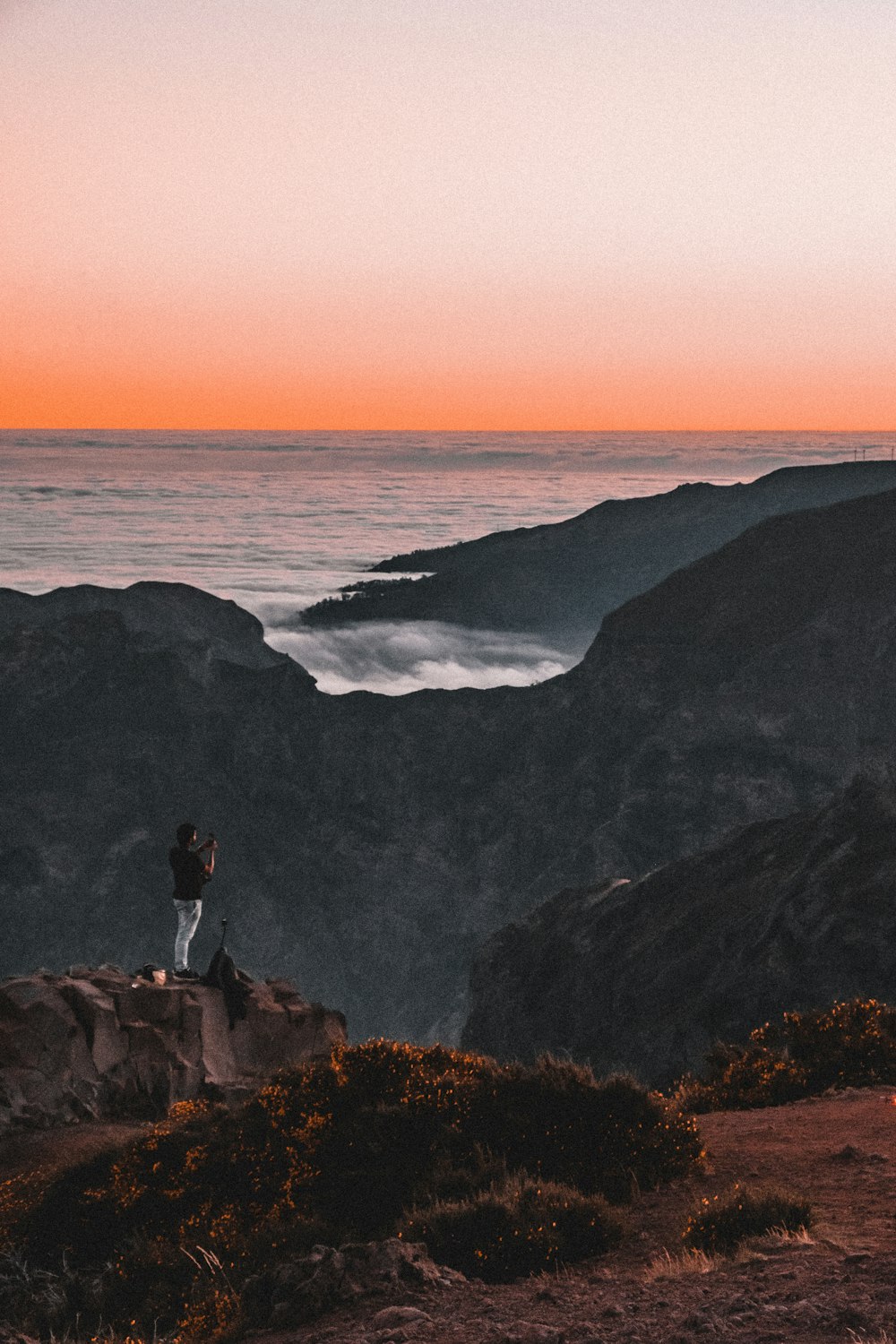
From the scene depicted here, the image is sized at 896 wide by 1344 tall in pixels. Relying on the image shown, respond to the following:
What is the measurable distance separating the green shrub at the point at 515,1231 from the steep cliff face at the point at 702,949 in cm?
2621

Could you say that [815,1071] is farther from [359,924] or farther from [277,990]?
[359,924]

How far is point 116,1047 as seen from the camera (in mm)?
19438

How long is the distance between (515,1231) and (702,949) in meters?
46.9

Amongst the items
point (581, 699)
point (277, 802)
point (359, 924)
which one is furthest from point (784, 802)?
point (277, 802)

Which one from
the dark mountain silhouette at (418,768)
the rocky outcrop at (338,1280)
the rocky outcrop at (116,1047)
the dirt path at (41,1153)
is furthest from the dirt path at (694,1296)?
the dark mountain silhouette at (418,768)

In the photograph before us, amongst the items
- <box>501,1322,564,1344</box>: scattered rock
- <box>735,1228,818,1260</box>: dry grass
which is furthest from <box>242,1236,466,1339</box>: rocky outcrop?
<box>735,1228,818,1260</box>: dry grass

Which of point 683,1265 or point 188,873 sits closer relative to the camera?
point 683,1265

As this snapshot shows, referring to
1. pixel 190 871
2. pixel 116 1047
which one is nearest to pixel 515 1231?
pixel 190 871

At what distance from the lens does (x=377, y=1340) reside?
8758 millimetres

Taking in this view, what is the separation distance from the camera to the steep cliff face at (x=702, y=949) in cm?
4347

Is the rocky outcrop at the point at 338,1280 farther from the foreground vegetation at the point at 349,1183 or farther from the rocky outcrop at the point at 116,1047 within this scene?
the rocky outcrop at the point at 116,1047

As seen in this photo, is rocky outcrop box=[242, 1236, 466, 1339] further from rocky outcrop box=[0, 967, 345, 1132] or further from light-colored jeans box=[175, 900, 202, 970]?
light-colored jeans box=[175, 900, 202, 970]

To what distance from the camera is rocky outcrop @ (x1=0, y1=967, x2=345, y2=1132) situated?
18.4 m

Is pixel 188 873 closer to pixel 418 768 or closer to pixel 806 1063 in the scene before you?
pixel 806 1063
